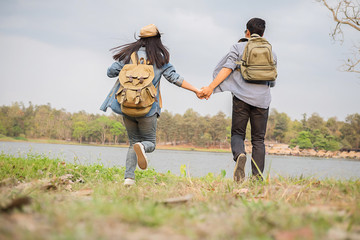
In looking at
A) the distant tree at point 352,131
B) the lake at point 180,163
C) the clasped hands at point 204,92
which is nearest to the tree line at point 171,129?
the distant tree at point 352,131

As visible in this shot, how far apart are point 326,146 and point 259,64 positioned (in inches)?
2534

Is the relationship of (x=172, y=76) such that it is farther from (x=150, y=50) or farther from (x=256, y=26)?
(x=256, y=26)

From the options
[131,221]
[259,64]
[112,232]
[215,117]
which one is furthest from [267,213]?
[215,117]

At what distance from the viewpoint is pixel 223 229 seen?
1.43 meters

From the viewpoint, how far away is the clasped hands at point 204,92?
4.44 m

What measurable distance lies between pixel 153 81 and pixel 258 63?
1428 mm

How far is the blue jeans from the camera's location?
4.02 meters

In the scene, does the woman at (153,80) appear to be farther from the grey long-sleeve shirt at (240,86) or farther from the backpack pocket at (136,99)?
the grey long-sleeve shirt at (240,86)

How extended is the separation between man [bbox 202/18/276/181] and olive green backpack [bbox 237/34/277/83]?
144 mm

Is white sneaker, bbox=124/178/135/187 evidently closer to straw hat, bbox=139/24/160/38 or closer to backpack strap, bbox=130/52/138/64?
backpack strap, bbox=130/52/138/64

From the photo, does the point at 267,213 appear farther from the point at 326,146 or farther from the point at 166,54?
the point at 326,146

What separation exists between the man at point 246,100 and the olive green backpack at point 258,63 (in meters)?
0.14

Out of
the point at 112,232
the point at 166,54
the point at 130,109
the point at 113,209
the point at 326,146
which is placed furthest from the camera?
the point at 326,146

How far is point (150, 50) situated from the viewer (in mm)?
4055
